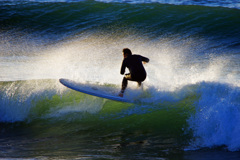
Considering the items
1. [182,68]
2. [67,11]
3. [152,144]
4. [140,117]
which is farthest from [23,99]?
[67,11]

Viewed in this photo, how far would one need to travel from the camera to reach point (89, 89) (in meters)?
7.38

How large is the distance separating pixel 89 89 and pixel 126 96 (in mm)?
968

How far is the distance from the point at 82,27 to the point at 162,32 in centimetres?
495

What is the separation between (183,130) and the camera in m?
6.52

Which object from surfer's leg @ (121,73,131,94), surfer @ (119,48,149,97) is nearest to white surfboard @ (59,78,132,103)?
surfer's leg @ (121,73,131,94)

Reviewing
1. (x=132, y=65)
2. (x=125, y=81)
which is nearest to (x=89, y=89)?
(x=125, y=81)

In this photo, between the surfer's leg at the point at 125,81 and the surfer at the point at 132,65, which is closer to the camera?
the surfer at the point at 132,65

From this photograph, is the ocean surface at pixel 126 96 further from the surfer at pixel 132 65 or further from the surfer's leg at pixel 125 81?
the surfer at pixel 132 65

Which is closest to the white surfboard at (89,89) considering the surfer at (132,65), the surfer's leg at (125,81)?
the surfer's leg at (125,81)

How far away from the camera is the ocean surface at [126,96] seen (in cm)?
580

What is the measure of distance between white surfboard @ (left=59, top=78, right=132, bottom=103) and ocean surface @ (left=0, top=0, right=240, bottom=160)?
38cm

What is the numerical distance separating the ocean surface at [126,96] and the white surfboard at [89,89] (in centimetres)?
38

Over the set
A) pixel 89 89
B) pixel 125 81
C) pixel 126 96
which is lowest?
pixel 126 96

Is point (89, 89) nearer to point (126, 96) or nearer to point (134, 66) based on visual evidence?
point (126, 96)
